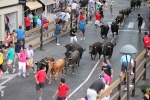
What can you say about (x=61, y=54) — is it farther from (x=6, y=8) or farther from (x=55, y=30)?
(x=6, y=8)

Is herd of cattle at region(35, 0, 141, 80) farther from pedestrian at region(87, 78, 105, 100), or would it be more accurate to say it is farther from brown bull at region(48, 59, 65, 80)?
pedestrian at region(87, 78, 105, 100)

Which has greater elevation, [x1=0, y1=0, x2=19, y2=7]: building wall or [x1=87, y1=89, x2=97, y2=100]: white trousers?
[x1=0, y1=0, x2=19, y2=7]: building wall

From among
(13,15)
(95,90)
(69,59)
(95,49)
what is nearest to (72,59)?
(69,59)

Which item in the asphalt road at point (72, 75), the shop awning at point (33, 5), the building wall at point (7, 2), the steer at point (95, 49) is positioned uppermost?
the building wall at point (7, 2)

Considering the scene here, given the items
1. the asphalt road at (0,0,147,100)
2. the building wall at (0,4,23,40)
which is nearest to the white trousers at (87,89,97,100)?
the asphalt road at (0,0,147,100)

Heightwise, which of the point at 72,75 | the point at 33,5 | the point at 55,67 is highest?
the point at 33,5

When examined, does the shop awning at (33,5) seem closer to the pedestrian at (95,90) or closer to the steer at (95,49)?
the steer at (95,49)

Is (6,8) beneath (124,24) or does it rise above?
above

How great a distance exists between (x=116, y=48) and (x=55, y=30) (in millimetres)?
4381

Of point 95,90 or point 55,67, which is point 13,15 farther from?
point 95,90

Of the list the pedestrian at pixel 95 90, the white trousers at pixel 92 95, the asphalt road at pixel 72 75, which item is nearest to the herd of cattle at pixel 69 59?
the asphalt road at pixel 72 75

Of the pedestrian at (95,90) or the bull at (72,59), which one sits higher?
the pedestrian at (95,90)

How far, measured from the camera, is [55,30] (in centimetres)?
2794

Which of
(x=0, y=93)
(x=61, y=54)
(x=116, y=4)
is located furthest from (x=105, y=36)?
(x=116, y=4)
